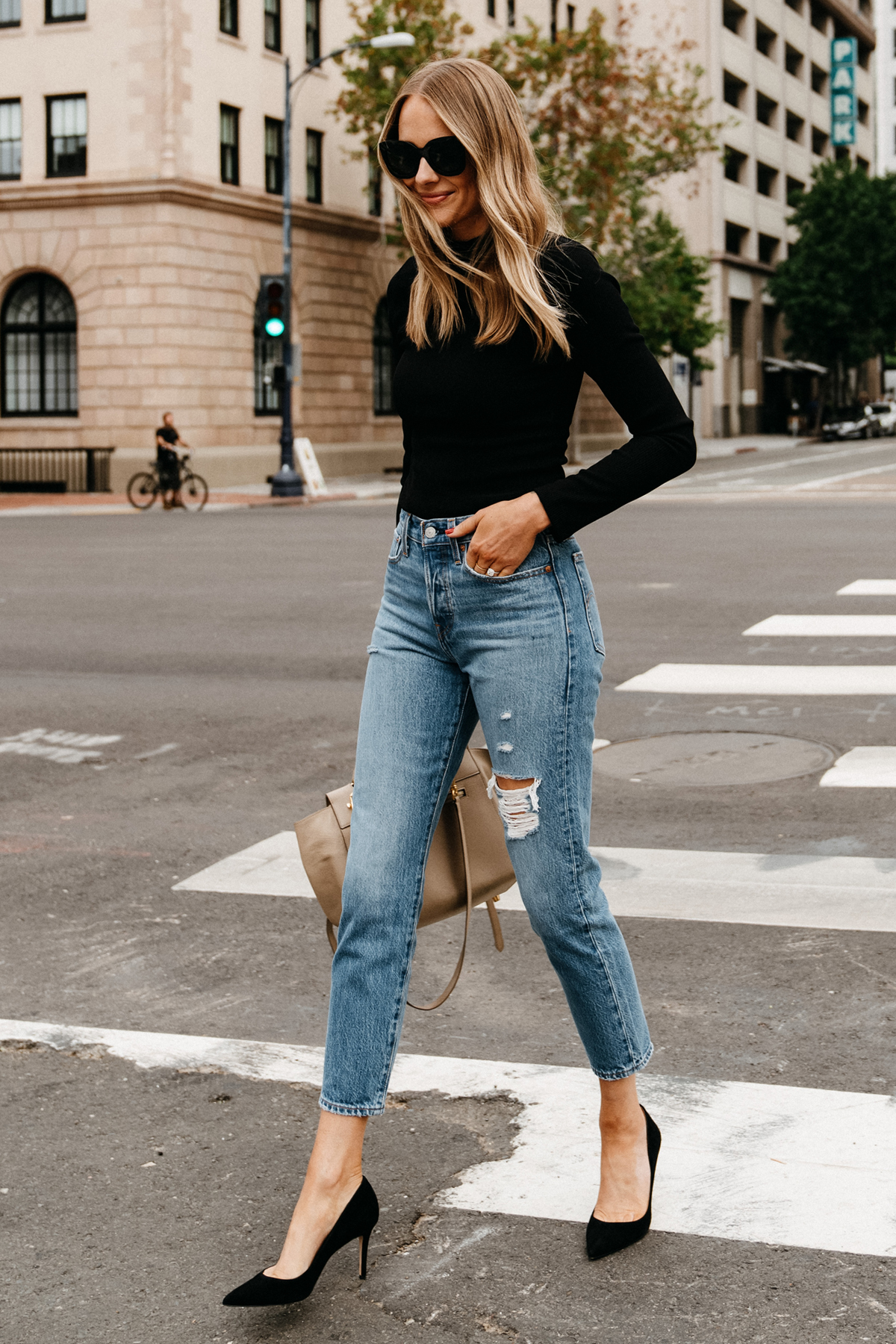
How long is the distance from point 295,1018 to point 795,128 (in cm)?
7697

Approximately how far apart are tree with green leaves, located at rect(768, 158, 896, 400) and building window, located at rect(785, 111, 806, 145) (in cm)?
777

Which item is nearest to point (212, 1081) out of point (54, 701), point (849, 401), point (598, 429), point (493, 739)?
point (493, 739)

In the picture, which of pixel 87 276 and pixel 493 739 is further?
pixel 87 276

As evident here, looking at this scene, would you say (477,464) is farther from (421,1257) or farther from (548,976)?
(548,976)

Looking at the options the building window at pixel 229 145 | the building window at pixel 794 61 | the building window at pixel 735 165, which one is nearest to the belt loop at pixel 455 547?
the building window at pixel 229 145

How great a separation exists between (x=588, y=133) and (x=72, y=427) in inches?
523

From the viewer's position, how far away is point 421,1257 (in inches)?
116

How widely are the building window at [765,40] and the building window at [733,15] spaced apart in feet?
6.25

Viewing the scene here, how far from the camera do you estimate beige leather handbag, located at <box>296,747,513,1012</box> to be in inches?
117

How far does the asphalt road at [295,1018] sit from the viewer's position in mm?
2793

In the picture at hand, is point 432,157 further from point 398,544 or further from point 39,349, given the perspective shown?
point 39,349

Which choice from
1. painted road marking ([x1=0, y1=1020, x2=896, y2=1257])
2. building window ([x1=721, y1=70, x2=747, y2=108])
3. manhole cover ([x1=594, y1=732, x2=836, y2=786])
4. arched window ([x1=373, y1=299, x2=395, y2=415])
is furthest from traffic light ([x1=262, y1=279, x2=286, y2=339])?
building window ([x1=721, y1=70, x2=747, y2=108])

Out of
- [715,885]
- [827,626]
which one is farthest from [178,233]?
[715,885]

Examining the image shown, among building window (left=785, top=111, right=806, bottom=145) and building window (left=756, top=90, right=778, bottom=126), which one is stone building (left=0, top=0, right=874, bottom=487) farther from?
building window (left=785, top=111, right=806, bottom=145)
